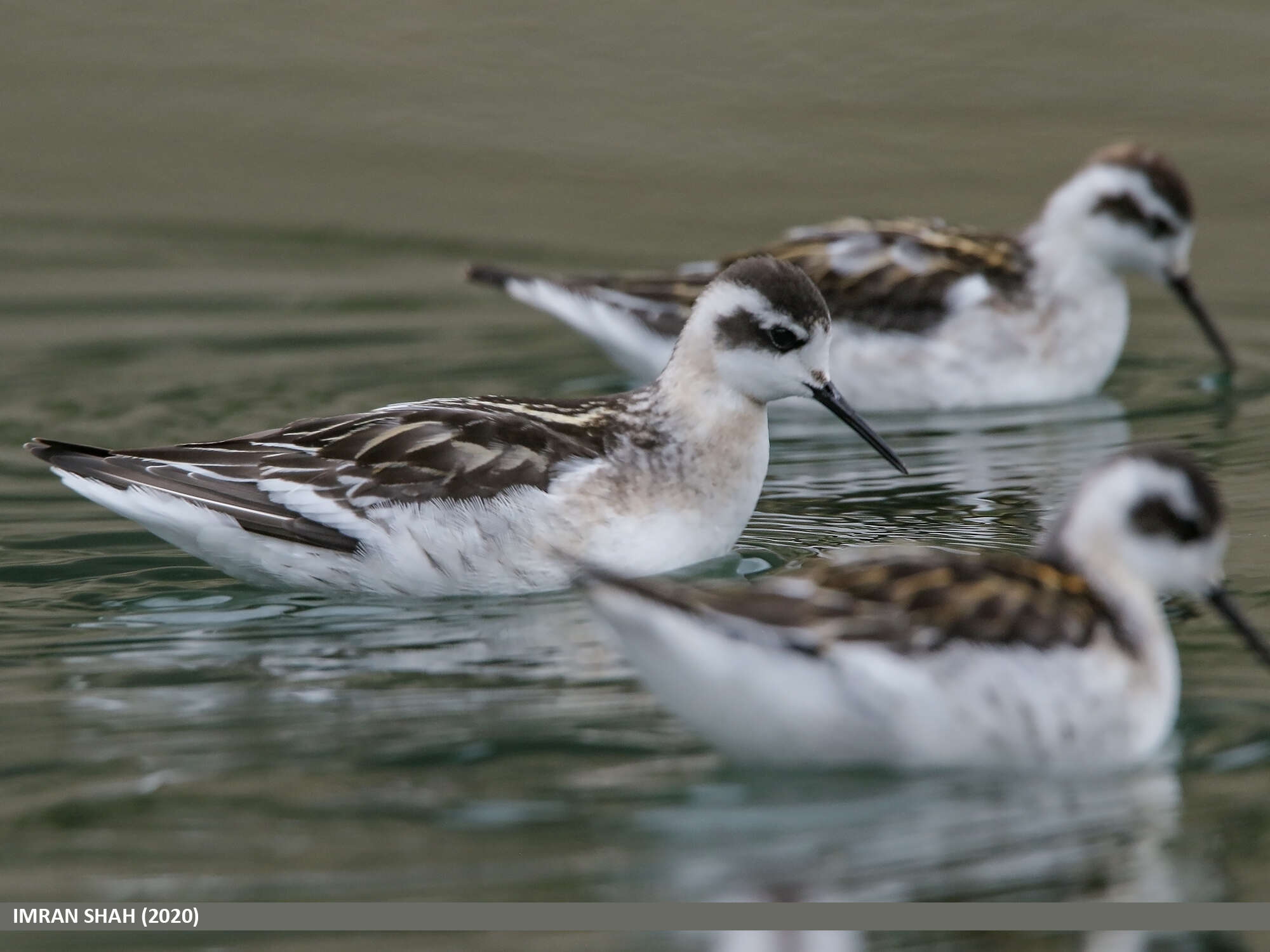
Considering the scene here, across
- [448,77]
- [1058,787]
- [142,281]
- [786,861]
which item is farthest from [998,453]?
[448,77]

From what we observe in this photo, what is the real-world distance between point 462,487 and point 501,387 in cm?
361

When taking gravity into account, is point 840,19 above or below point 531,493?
above

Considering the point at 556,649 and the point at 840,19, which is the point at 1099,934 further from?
the point at 840,19

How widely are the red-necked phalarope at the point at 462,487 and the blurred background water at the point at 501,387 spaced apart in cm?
20

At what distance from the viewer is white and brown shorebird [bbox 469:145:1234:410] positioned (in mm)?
10945

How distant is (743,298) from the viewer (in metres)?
8.09

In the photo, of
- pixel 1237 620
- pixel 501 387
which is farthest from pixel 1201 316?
pixel 1237 620

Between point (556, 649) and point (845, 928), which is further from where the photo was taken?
point (556, 649)

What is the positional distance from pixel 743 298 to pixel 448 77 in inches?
318

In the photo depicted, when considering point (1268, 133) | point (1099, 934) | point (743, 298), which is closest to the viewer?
point (1099, 934)

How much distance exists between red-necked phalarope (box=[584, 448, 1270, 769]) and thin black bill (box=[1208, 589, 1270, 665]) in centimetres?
28

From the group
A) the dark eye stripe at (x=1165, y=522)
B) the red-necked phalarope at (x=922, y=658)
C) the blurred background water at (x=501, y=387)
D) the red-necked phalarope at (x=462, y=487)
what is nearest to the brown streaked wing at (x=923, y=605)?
the red-necked phalarope at (x=922, y=658)

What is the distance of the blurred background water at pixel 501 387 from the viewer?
5.36 meters

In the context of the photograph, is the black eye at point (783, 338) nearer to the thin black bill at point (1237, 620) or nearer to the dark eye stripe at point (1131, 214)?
the thin black bill at point (1237, 620)
